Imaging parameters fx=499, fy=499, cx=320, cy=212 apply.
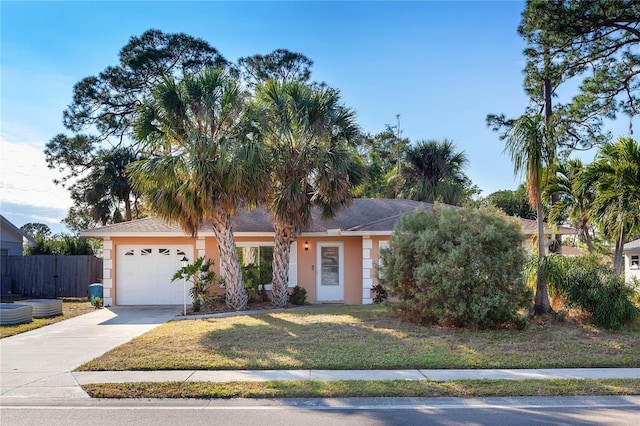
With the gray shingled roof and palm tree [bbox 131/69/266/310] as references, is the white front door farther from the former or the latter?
palm tree [bbox 131/69/266/310]

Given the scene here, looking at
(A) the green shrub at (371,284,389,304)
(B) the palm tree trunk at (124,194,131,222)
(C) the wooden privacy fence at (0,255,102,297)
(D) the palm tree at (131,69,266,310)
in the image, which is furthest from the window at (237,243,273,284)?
(B) the palm tree trunk at (124,194,131,222)

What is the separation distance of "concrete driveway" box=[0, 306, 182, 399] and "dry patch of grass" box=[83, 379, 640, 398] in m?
0.88

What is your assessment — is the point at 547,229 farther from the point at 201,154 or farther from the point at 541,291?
the point at 201,154

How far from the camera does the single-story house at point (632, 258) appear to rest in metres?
27.7

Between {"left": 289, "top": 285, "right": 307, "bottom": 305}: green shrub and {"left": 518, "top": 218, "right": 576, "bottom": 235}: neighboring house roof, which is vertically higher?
{"left": 518, "top": 218, "right": 576, "bottom": 235}: neighboring house roof

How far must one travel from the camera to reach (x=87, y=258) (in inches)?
906

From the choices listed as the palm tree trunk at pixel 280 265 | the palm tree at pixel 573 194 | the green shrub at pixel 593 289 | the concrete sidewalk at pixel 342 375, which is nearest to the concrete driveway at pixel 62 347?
the concrete sidewalk at pixel 342 375

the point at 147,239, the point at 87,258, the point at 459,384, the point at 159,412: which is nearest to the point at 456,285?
the point at 459,384

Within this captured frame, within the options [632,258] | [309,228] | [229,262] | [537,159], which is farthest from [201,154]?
[632,258]

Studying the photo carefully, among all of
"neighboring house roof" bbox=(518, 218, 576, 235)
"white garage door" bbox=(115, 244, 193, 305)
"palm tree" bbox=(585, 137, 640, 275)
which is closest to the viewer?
"palm tree" bbox=(585, 137, 640, 275)

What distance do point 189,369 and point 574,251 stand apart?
95.1 feet

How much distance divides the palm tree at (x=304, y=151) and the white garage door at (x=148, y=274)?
4842 millimetres

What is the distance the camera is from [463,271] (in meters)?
10.9

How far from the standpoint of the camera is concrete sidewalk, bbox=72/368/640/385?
25.4ft
